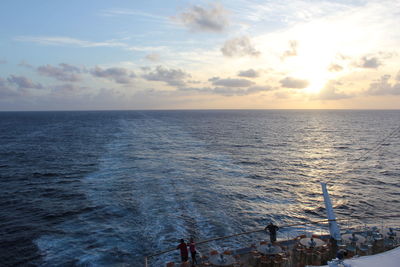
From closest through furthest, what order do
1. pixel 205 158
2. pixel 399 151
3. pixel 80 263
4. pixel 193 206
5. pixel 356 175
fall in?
pixel 80 263
pixel 193 206
pixel 356 175
pixel 205 158
pixel 399 151

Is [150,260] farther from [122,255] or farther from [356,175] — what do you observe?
[356,175]

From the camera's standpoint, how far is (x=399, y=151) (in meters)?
68.1

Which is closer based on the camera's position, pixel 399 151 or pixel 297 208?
pixel 297 208

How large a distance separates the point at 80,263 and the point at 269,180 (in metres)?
29.3

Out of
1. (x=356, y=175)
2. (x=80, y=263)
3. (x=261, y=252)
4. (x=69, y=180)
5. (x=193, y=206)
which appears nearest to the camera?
(x=261, y=252)

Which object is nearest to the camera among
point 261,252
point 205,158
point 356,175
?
point 261,252

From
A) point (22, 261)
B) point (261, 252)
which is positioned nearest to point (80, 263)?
point (22, 261)

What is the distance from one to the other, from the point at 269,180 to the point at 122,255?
88.2 ft

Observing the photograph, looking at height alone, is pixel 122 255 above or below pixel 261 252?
below

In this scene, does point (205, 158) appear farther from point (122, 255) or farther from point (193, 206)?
point (122, 255)

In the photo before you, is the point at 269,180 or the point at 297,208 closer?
the point at 297,208

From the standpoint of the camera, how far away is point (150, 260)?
1950cm

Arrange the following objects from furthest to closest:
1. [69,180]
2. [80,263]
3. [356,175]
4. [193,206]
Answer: [356,175] < [69,180] < [193,206] < [80,263]

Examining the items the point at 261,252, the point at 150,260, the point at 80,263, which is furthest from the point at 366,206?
the point at 80,263
